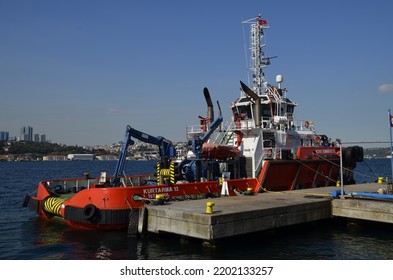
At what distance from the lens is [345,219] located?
16.2m

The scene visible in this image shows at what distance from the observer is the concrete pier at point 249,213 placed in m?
11.2

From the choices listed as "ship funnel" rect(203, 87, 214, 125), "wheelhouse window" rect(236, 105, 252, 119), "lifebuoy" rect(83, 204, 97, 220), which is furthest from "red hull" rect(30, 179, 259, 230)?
"ship funnel" rect(203, 87, 214, 125)

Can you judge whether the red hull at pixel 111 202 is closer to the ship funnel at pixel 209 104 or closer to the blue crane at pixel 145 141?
the blue crane at pixel 145 141

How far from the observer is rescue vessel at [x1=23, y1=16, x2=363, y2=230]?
14.1 meters

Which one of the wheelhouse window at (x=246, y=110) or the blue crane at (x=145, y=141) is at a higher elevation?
the wheelhouse window at (x=246, y=110)

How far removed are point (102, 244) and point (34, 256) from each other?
2.06m

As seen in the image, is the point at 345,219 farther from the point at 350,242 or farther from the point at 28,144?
the point at 28,144

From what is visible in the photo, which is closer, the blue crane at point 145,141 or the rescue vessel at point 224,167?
the rescue vessel at point 224,167

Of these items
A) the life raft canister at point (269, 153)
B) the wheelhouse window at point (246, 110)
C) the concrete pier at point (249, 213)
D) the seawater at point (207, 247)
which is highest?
the wheelhouse window at point (246, 110)

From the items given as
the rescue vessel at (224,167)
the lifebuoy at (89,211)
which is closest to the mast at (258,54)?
the rescue vessel at (224,167)

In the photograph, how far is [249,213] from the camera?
1205 centimetres

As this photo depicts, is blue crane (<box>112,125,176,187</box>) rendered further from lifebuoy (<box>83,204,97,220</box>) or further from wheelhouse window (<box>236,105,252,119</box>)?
wheelhouse window (<box>236,105,252,119</box>)

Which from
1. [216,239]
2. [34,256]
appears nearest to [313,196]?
[216,239]

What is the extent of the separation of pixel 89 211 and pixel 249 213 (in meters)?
5.75
